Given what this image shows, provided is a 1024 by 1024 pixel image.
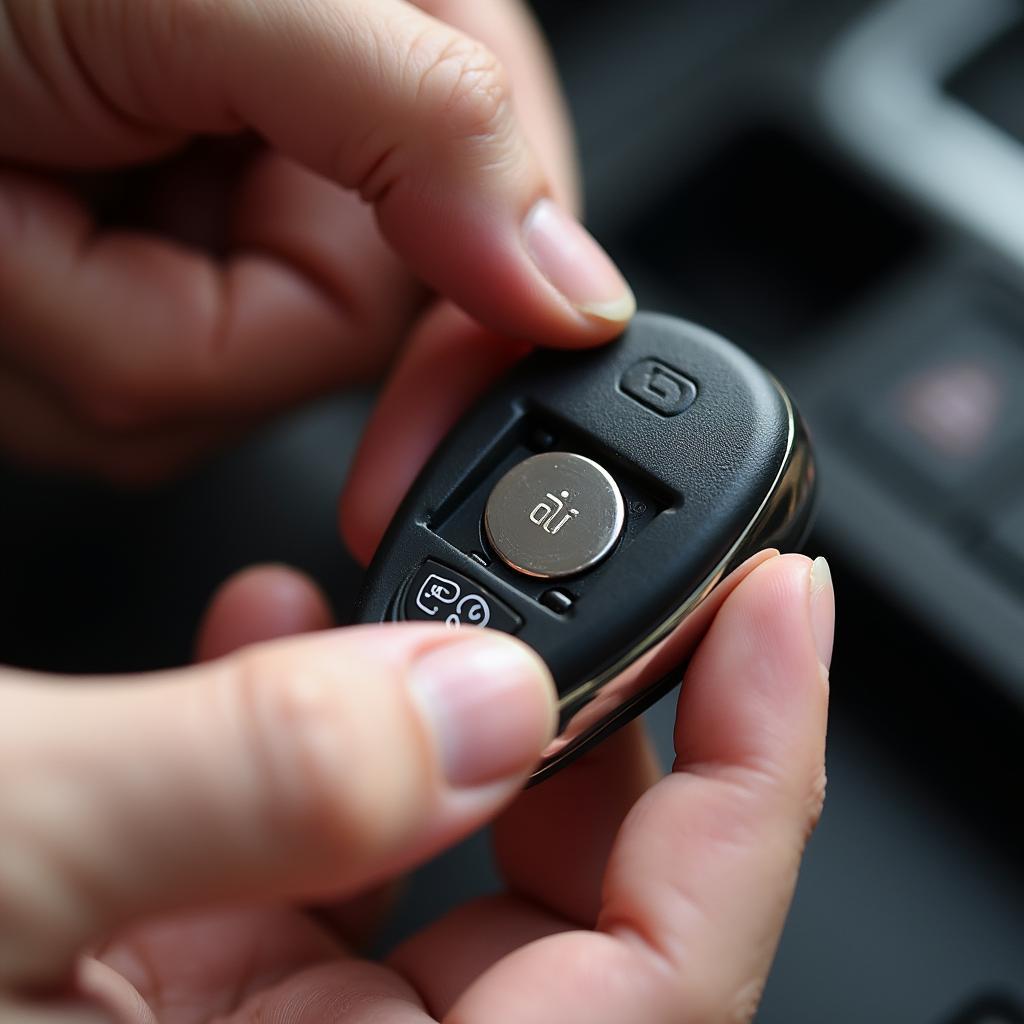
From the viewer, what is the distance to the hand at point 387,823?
17.0 inches

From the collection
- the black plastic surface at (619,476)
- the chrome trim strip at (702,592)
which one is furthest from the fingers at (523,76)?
the chrome trim strip at (702,592)

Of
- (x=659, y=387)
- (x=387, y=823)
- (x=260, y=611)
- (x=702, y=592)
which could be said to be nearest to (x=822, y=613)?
(x=702, y=592)

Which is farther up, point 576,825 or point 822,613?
point 822,613

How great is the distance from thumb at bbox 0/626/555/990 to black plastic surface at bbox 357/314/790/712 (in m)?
0.18

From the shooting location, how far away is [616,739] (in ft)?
2.43

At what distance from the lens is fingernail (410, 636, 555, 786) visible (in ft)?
1.57

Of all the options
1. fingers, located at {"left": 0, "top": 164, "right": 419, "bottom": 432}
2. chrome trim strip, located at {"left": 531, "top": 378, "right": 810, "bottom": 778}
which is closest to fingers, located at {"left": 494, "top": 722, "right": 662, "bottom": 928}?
chrome trim strip, located at {"left": 531, "top": 378, "right": 810, "bottom": 778}

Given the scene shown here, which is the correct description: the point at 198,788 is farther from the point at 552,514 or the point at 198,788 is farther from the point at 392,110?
the point at 392,110

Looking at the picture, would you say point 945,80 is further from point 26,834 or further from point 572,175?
point 26,834

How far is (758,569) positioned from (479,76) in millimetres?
344

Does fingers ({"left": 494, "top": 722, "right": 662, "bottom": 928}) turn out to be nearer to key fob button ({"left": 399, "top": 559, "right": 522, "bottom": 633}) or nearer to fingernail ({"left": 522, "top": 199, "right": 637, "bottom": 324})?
key fob button ({"left": 399, "top": 559, "right": 522, "bottom": 633})

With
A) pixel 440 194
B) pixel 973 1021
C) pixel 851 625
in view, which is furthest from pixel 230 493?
pixel 973 1021

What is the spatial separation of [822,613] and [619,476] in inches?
5.6

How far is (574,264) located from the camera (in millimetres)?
745
